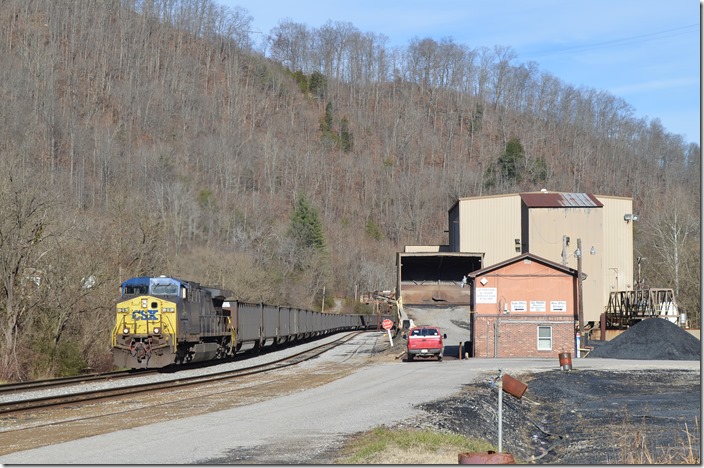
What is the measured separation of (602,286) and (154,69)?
126023 millimetres

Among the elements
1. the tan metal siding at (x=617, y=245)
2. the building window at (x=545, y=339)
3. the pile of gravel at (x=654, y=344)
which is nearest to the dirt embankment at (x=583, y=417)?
the building window at (x=545, y=339)

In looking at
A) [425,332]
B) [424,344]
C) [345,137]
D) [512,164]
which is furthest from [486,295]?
[345,137]

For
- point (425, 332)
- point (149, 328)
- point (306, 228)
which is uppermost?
point (306, 228)

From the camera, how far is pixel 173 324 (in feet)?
110

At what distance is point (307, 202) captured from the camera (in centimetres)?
12038

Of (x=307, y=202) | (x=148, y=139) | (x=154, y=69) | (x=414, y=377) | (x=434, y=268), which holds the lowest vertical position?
(x=414, y=377)

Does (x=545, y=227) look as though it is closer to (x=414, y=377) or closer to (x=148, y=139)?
(x=414, y=377)

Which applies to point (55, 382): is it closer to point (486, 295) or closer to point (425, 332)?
point (425, 332)

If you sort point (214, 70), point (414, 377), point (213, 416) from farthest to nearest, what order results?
A: 1. point (214, 70)
2. point (414, 377)
3. point (213, 416)

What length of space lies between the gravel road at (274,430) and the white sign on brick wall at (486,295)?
15964mm

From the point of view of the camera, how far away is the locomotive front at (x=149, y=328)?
1319 inches

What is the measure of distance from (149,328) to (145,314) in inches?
24.5

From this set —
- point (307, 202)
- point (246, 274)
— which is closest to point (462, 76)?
point (307, 202)

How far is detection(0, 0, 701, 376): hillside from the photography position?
11238 cm
